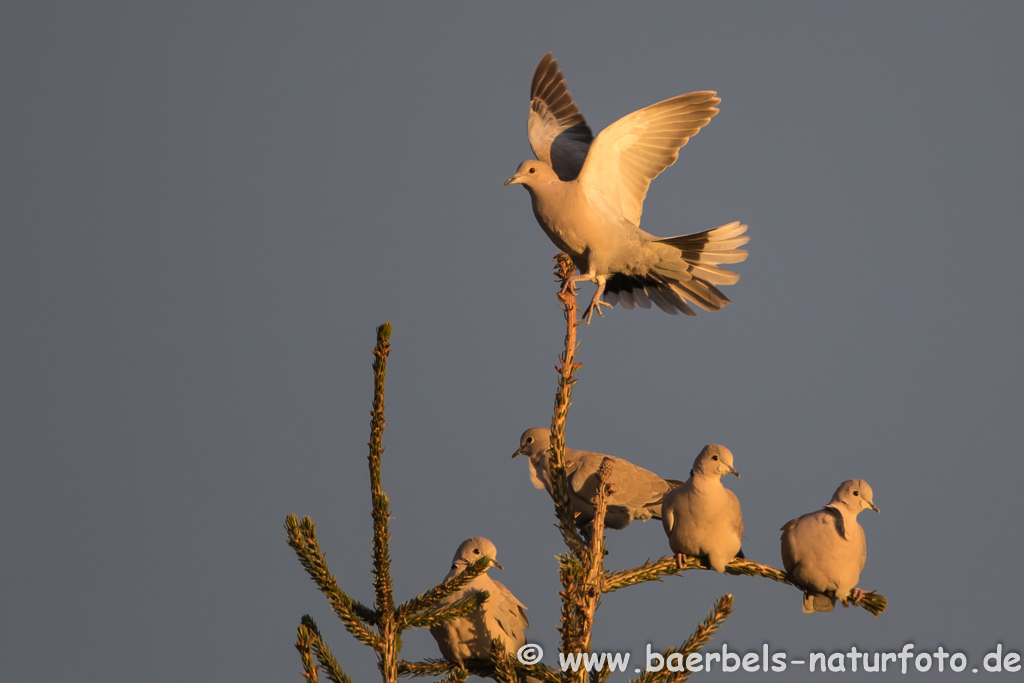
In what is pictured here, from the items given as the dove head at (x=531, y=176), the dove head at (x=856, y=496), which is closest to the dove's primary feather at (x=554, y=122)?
the dove head at (x=531, y=176)

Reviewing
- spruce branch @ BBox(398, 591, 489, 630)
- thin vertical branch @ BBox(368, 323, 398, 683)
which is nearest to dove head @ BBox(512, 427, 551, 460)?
spruce branch @ BBox(398, 591, 489, 630)

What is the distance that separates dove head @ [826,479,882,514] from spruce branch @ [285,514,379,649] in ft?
8.08

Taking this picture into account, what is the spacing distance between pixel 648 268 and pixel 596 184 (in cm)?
72

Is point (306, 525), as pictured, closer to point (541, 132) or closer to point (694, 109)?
point (694, 109)

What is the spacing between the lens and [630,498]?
5891mm

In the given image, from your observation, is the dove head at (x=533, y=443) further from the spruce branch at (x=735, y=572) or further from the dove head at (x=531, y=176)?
the spruce branch at (x=735, y=572)

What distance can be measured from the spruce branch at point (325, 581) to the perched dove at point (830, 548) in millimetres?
2182

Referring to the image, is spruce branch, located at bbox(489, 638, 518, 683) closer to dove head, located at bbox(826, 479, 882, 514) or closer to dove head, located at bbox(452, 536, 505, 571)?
dove head, located at bbox(452, 536, 505, 571)

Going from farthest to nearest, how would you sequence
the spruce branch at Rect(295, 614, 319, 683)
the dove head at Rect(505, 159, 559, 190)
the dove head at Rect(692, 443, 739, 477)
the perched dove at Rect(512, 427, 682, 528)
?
the dove head at Rect(505, 159, 559, 190) < the perched dove at Rect(512, 427, 682, 528) < the dove head at Rect(692, 443, 739, 477) < the spruce branch at Rect(295, 614, 319, 683)

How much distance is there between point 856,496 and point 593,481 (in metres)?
1.67

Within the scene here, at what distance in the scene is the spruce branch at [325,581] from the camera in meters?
2.90

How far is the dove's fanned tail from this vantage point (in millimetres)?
6355

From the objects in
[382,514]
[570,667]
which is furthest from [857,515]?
[382,514]

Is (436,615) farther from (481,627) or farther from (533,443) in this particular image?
(533,443)
